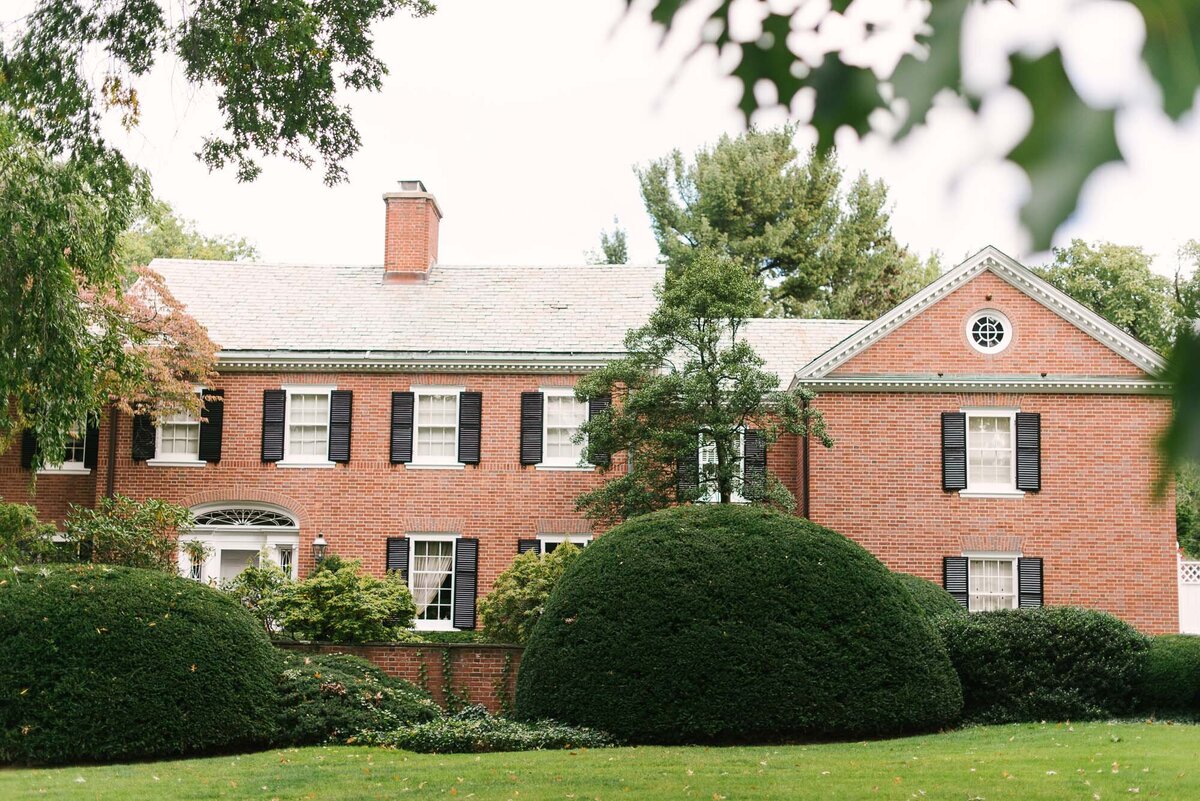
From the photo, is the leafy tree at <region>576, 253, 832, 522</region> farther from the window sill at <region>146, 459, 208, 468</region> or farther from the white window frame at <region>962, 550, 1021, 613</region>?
the window sill at <region>146, 459, 208, 468</region>

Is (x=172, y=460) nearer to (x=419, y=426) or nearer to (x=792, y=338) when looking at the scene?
(x=419, y=426)

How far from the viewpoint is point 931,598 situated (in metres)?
19.6

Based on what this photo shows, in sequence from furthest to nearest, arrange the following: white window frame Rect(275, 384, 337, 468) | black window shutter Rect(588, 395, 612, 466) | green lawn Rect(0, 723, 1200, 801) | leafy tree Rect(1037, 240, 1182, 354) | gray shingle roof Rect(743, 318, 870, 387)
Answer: leafy tree Rect(1037, 240, 1182, 354) < gray shingle roof Rect(743, 318, 870, 387) < white window frame Rect(275, 384, 337, 468) < black window shutter Rect(588, 395, 612, 466) < green lawn Rect(0, 723, 1200, 801)

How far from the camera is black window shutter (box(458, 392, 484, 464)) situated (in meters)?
25.8

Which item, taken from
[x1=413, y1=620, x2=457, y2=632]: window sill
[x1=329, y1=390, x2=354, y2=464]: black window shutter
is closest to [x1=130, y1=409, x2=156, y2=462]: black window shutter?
[x1=329, y1=390, x2=354, y2=464]: black window shutter

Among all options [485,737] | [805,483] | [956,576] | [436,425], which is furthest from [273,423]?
[485,737]

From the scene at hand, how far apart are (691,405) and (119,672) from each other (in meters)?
11.0

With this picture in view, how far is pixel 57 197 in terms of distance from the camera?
615 inches

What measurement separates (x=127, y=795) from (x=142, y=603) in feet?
10.9

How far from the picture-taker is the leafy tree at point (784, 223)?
40750 mm

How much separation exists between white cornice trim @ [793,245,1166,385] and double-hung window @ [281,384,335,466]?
9193 mm

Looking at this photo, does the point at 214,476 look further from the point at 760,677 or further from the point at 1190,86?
the point at 1190,86

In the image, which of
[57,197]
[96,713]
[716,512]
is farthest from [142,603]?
[716,512]

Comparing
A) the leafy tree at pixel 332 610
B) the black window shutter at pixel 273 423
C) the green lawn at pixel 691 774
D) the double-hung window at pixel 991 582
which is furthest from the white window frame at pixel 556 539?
the green lawn at pixel 691 774
